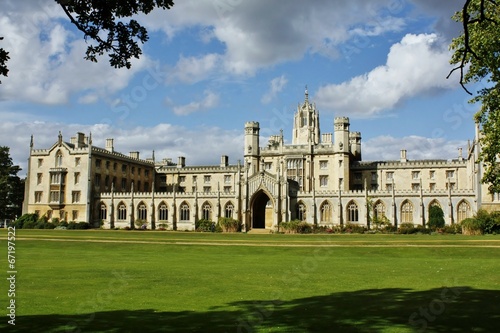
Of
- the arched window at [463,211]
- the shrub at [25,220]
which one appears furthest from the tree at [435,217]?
the shrub at [25,220]

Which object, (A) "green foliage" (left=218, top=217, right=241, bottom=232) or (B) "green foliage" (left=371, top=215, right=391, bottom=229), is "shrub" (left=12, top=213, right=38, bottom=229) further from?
(B) "green foliage" (left=371, top=215, right=391, bottom=229)

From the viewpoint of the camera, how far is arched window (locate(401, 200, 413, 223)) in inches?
2313

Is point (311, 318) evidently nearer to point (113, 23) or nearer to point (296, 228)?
point (113, 23)

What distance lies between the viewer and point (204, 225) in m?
61.1

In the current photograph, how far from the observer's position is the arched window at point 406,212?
58.8m

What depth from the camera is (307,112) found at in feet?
264

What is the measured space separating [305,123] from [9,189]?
46.4 m

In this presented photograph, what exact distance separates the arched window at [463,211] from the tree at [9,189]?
6056 centimetres

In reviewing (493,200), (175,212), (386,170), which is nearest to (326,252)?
(493,200)

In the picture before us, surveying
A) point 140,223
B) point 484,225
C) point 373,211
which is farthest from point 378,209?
point 140,223

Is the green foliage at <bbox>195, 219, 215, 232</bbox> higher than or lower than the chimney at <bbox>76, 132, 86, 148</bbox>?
lower

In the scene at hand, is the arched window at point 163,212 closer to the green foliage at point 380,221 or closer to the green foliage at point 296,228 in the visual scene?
the green foliage at point 296,228

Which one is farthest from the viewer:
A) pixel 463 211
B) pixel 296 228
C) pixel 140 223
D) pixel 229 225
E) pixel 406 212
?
pixel 140 223

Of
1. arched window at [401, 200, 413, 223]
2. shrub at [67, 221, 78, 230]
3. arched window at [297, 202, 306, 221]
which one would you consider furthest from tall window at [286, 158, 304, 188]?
shrub at [67, 221, 78, 230]
